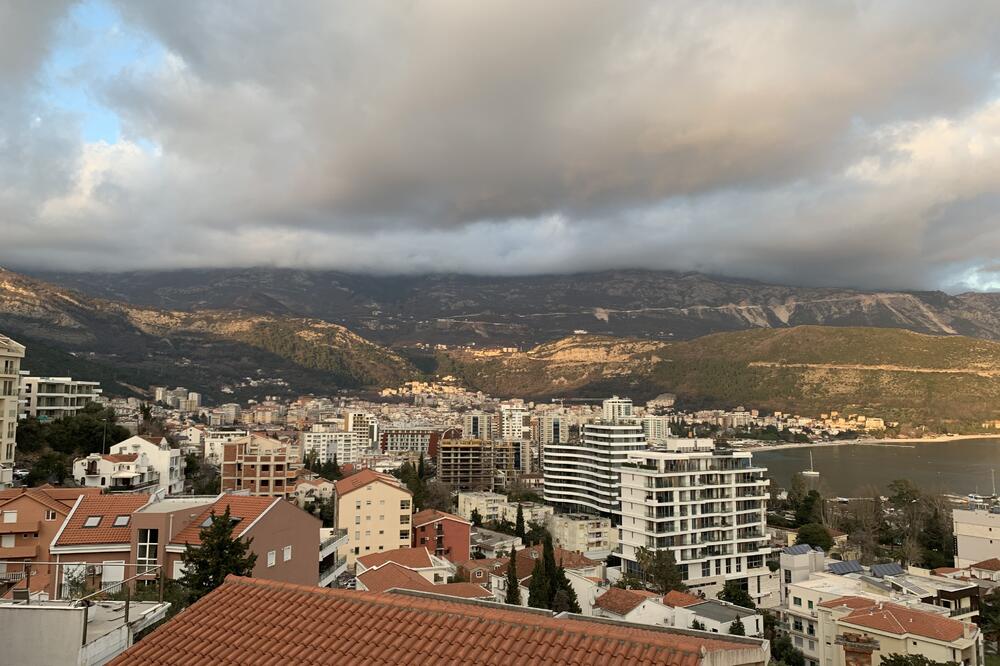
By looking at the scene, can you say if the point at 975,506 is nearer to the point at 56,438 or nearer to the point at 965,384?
the point at 56,438

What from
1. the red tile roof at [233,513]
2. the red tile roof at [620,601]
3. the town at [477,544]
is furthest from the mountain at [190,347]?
the red tile roof at [620,601]

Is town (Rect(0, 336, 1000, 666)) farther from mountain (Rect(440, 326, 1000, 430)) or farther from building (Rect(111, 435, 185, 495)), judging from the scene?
mountain (Rect(440, 326, 1000, 430))

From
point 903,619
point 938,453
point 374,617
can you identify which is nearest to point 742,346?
point 938,453

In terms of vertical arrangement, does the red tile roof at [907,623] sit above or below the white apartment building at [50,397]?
below

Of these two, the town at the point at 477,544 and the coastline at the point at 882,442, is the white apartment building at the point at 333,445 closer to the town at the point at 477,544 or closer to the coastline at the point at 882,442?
the town at the point at 477,544

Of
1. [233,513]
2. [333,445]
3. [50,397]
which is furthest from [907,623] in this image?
[333,445]
